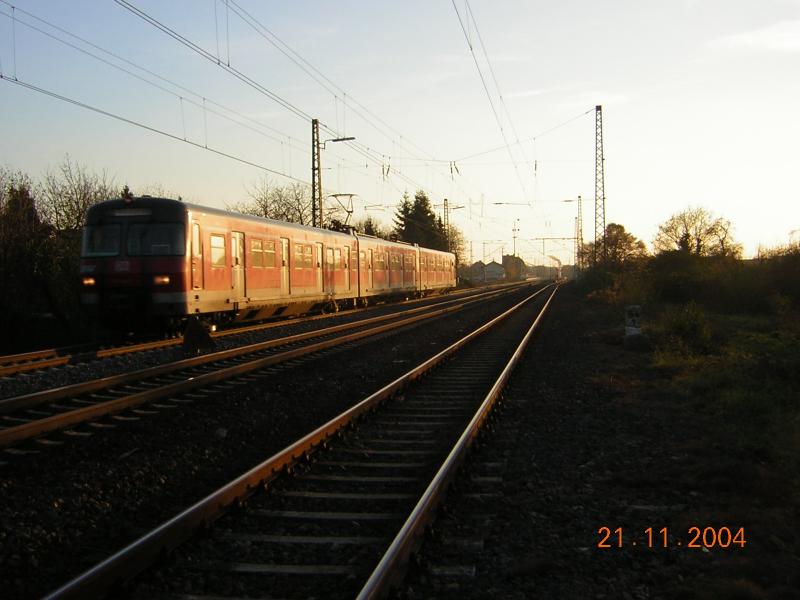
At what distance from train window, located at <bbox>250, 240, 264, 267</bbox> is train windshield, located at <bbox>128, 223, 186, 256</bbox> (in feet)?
11.2

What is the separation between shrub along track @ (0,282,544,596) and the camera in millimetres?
4402

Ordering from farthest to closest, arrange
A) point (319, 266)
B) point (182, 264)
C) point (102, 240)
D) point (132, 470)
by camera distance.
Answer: point (319, 266) → point (102, 240) → point (182, 264) → point (132, 470)

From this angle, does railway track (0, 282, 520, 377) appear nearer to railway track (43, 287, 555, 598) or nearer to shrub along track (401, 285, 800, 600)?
railway track (43, 287, 555, 598)

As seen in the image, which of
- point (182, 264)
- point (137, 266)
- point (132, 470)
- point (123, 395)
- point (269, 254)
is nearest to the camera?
point (132, 470)

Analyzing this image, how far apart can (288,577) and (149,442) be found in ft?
11.3

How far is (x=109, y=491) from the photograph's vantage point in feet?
18.1

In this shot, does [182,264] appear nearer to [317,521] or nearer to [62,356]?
[62,356]

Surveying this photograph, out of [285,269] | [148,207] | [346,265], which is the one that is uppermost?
[148,207]

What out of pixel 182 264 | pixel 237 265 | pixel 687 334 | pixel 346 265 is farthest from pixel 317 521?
pixel 346 265

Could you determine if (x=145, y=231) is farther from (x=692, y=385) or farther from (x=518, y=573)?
(x=518, y=573)

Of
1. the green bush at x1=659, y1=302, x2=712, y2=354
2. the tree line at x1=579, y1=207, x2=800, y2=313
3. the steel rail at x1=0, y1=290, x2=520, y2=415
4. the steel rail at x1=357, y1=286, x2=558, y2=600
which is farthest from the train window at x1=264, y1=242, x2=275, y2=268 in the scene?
the tree line at x1=579, y1=207, x2=800, y2=313

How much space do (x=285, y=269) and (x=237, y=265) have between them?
10.9 feet

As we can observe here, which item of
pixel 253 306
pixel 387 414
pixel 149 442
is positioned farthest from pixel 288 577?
pixel 253 306

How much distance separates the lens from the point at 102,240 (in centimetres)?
1562
